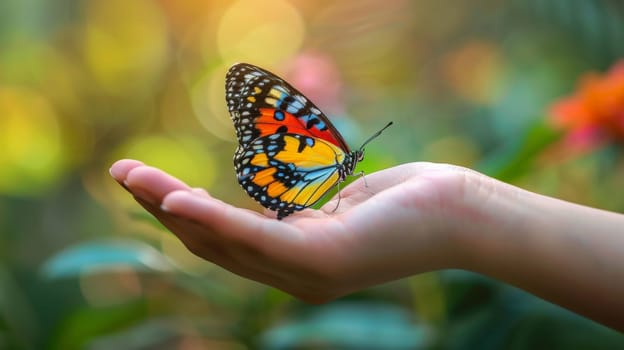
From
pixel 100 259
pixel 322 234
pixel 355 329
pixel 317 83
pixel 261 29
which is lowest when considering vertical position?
pixel 355 329

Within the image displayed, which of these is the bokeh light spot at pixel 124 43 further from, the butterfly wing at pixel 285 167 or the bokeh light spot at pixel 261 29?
the butterfly wing at pixel 285 167

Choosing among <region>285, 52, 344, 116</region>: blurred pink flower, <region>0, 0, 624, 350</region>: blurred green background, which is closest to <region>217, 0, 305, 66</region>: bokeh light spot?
<region>0, 0, 624, 350</region>: blurred green background

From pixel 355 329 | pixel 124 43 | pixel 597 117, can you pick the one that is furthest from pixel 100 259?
pixel 124 43

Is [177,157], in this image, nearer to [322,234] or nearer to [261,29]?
[261,29]

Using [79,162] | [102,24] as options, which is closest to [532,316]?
[79,162]

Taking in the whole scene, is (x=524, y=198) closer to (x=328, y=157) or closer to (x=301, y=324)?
(x=328, y=157)

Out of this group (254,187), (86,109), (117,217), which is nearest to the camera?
(254,187)

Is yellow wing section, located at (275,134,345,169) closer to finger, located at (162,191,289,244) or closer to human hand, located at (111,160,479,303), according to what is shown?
human hand, located at (111,160,479,303)
